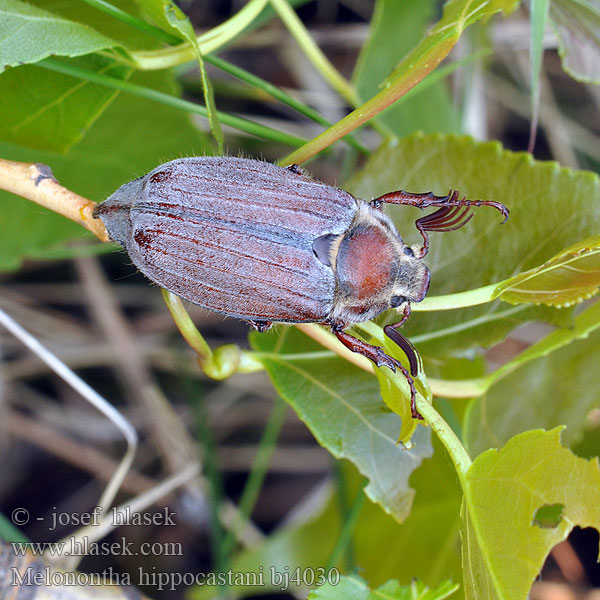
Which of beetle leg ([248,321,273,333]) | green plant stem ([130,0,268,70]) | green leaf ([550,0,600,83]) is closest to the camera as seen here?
green plant stem ([130,0,268,70])

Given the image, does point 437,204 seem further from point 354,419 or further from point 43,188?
point 43,188

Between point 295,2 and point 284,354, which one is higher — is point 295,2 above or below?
above

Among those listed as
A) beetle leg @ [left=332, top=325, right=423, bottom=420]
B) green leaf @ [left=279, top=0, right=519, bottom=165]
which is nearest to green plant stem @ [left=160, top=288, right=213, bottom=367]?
beetle leg @ [left=332, top=325, right=423, bottom=420]

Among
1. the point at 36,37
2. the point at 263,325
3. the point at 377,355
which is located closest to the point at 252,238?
the point at 263,325

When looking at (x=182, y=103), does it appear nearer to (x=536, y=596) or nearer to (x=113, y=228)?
(x=113, y=228)

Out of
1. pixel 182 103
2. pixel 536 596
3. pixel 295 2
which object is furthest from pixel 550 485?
pixel 295 2

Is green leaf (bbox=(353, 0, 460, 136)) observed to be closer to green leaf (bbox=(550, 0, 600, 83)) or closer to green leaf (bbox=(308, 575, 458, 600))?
green leaf (bbox=(550, 0, 600, 83))

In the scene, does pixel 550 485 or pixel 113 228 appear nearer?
pixel 550 485

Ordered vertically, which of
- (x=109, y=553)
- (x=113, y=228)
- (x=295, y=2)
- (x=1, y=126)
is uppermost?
(x=295, y=2)
